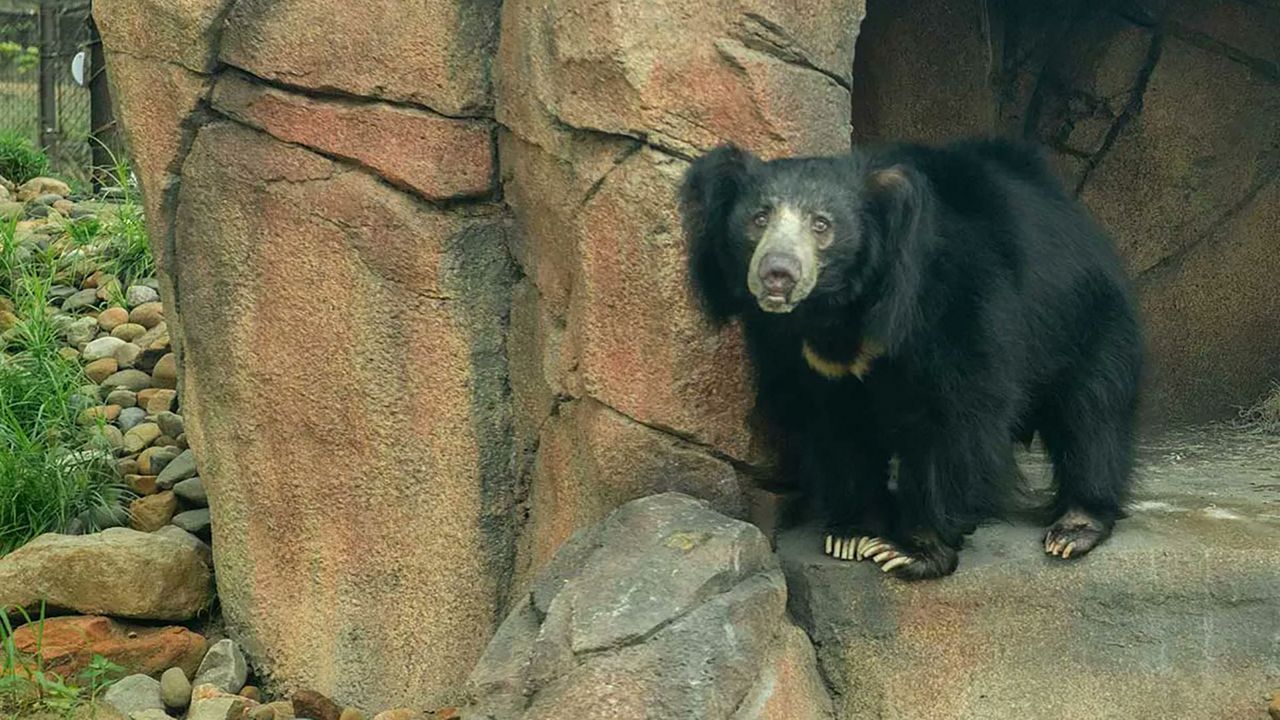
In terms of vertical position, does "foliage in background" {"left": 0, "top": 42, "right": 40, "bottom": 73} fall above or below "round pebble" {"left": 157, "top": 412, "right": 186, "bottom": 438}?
above

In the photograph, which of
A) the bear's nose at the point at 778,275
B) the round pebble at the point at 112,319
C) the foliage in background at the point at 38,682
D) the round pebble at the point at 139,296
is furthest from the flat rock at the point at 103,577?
the bear's nose at the point at 778,275

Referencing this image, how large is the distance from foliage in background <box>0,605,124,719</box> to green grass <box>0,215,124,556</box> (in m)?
0.77

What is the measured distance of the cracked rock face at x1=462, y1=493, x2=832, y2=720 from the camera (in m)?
3.41

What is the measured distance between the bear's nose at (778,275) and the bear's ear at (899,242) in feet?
1.04

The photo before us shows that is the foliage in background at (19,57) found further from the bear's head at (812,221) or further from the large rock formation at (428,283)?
the bear's head at (812,221)

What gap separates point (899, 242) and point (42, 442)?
3500 millimetres

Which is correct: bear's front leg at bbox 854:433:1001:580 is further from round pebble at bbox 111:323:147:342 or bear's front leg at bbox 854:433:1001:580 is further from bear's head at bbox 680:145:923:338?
round pebble at bbox 111:323:147:342

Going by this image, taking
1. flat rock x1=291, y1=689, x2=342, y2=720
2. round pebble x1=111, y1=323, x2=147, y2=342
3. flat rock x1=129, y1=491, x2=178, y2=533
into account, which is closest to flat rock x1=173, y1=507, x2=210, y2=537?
flat rock x1=129, y1=491, x2=178, y2=533

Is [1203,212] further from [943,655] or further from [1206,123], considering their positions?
[943,655]

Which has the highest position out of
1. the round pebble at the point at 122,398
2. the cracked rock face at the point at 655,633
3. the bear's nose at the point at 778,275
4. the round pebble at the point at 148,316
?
the bear's nose at the point at 778,275

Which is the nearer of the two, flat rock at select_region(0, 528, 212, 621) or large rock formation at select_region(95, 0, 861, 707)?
large rock formation at select_region(95, 0, 861, 707)

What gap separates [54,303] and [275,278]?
2854mm

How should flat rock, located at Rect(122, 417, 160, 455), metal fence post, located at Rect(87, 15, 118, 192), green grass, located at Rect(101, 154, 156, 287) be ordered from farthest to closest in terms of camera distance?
1. metal fence post, located at Rect(87, 15, 118, 192)
2. green grass, located at Rect(101, 154, 156, 287)
3. flat rock, located at Rect(122, 417, 160, 455)

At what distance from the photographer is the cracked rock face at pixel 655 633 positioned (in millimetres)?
3406
